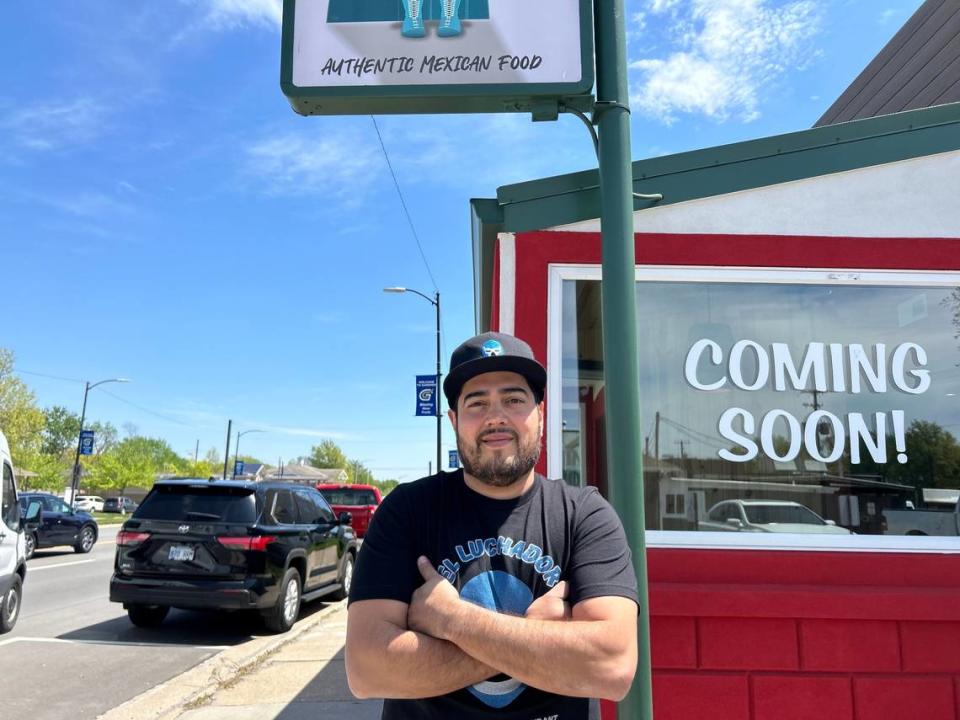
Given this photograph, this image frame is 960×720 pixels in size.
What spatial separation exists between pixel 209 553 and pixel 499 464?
260 inches

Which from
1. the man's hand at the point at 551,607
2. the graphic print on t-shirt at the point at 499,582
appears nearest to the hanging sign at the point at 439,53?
the graphic print on t-shirt at the point at 499,582

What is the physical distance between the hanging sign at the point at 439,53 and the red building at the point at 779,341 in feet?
2.38

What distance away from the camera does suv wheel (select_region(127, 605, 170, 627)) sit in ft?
27.5

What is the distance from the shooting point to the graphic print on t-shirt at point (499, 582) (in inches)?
70.8

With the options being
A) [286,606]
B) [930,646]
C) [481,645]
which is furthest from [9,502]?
[930,646]

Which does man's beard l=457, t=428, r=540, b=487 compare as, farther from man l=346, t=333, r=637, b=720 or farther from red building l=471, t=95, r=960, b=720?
red building l=471, t=95, r=960, b=720

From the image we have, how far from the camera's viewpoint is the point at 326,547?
969 cm

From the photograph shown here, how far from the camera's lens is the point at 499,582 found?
1866 millimetres

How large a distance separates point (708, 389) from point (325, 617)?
748 cm

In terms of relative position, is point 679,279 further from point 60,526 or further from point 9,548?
point 60,526

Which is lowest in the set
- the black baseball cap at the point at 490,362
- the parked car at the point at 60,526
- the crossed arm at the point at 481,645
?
the parked car at the point at 60,526

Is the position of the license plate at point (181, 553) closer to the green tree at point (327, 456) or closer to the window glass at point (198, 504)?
the window glass at point (198, 504)

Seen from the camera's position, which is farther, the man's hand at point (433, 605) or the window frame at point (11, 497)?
the window frame at point (11, 497)

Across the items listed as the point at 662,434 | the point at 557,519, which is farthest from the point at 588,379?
the point at 557,519
